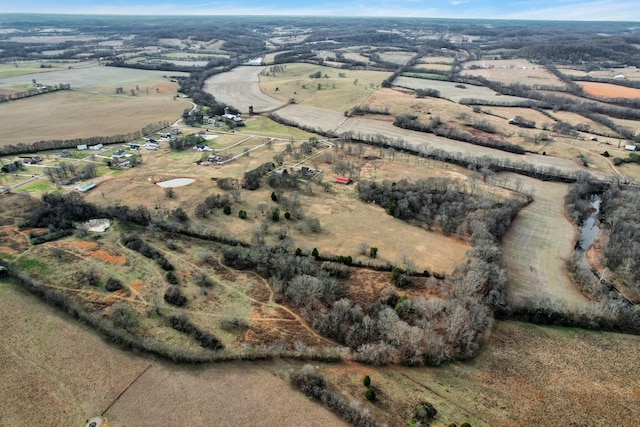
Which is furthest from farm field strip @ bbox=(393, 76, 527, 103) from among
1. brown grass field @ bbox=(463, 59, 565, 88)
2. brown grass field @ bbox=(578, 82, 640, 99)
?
brown grass field @ bbox=(578, 82, 640, 99)

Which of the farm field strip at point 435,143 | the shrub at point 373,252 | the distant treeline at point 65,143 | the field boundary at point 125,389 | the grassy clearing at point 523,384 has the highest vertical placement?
the farm field strip at point 435,143

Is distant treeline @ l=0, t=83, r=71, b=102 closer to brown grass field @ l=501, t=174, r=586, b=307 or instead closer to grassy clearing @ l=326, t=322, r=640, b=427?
grassy clearing @ l=326, t=322, r=640, b=427

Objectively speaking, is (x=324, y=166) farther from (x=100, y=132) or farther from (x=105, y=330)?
(x=100, y=132)

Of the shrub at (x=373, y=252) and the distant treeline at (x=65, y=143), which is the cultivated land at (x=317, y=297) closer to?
the shrub at (x=373, y=252)

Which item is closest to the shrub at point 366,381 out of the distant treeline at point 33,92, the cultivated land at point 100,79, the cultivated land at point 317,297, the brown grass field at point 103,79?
the cultivated land at point 317,297

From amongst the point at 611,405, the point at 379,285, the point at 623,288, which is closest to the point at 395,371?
the point at 379,285

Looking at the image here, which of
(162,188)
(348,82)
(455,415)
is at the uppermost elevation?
(348,82)

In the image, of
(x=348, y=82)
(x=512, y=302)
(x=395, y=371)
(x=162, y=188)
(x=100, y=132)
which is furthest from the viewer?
(x=348, y=82)

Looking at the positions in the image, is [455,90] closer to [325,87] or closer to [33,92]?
[325,87]
